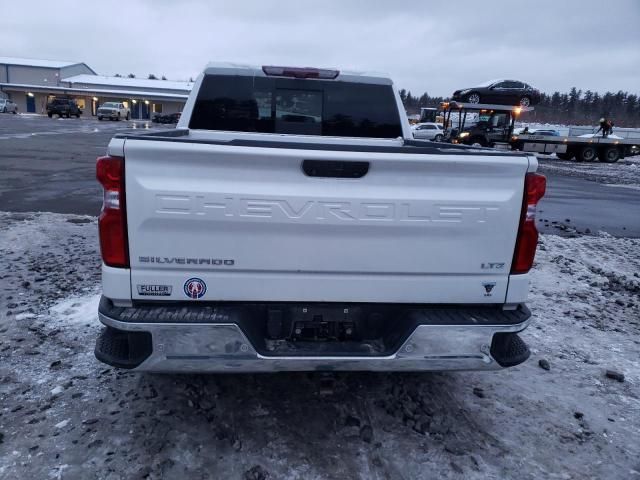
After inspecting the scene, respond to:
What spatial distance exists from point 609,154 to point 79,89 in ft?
224

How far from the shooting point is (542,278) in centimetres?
624

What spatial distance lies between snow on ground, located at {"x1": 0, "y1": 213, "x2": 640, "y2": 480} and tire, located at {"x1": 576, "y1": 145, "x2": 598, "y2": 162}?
28242 millimetres

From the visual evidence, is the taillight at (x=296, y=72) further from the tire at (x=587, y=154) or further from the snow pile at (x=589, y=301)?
the tire at (x=587, y=154)

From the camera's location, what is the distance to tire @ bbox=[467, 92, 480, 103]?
99.3 feet

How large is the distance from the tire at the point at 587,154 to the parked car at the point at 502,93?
4.43 meters

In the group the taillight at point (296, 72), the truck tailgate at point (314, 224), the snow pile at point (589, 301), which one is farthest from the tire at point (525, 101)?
the truck tailgate at point (314, 224)

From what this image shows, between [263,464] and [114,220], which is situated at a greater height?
[114,220]

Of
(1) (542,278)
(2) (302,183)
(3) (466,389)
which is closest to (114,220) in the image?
(2) (302,183)

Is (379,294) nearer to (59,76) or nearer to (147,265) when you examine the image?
(147,265)


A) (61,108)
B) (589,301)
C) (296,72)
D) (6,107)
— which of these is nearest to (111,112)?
(61,108)

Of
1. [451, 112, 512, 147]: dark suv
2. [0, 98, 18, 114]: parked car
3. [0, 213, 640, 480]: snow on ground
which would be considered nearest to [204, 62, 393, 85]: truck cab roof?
[0, 213, 640, 480]: snow on ground

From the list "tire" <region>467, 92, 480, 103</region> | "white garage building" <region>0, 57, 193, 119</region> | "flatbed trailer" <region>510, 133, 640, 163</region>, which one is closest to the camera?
"flatbed trailer" <region>510, 133, 640, 163</region>

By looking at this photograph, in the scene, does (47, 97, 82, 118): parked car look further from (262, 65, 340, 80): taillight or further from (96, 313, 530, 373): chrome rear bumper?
(96, 313, 530, 373): chrome rear bumper

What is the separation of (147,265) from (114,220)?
282 millimetres
